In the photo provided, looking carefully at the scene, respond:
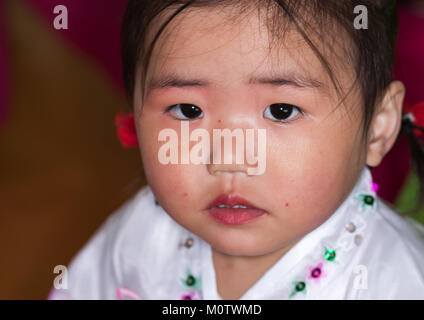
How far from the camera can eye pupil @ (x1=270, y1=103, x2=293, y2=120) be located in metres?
0.63

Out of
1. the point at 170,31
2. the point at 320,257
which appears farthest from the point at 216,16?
the point at 320,257

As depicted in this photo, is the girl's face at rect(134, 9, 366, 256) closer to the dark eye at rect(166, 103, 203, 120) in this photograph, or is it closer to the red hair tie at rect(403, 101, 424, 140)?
the dark eye at rect(166, 103, 203, 120)

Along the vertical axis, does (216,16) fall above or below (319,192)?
above

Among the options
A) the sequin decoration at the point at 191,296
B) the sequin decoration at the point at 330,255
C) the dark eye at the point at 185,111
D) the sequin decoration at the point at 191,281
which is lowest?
the sequin decoration at the point at 191,296

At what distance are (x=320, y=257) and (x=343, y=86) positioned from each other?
0.78 feet

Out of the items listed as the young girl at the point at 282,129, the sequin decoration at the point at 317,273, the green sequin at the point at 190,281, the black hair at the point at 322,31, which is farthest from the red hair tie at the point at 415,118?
the green sequin at the point at 190,281

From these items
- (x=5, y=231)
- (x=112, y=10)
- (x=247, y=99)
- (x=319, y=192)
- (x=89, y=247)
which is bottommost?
(x=5, y=231)

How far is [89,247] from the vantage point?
958 mm

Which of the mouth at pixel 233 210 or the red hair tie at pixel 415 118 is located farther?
the red hair tie at pixel 415 118

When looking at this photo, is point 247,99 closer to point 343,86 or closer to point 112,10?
point 343,86

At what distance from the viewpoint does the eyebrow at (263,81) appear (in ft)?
2.00

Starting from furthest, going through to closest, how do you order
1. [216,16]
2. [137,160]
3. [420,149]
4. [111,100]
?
[111,100], [137,160], [420,149], [216,16]

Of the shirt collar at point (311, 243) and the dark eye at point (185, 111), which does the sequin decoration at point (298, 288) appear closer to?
the shirt collar at point (311, 243)

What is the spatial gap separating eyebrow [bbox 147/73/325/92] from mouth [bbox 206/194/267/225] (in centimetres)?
13
